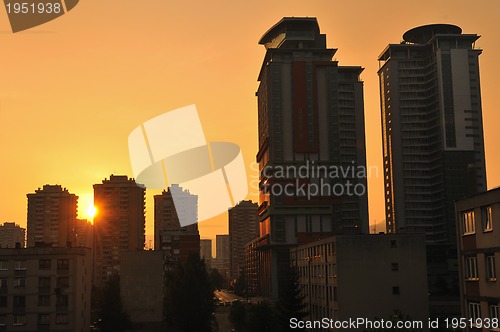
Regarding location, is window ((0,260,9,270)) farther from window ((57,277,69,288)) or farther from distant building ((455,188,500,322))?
distant building ((455,188,500,322))

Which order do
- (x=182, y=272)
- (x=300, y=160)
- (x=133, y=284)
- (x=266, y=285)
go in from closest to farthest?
1. (x=182, y=272)
2. (x=133, y=284)
3. (x=300, y=160)
4. (x=266, y=285)

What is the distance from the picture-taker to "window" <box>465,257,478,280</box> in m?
29.4

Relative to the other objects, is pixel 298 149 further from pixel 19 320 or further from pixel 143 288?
pixel 19 320

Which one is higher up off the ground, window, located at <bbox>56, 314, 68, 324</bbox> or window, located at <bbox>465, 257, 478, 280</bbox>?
window, located at <bbox>465, 257, 478, 280</bbox>

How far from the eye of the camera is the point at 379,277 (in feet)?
184

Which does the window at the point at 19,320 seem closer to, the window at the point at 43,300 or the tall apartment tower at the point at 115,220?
the window at the point at 43,300

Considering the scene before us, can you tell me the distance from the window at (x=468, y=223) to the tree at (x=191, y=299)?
1653 inches

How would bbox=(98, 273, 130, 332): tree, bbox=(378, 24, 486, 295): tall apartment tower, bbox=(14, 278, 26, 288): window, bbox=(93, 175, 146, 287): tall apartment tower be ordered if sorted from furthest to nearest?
bbox=(93, 175, 146, 287): tall apartment tower < bbox=(378, 24, 486, 295): tall apartment tower < bbox=(98, 273, 130, 332): tree < bbox=(14, 278, 26, 288): window

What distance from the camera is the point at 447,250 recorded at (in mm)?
142250

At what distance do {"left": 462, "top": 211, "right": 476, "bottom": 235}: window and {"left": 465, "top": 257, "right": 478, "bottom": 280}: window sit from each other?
1350mm

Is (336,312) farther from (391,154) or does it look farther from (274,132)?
(391,154)

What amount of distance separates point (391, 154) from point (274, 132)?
1816 inches

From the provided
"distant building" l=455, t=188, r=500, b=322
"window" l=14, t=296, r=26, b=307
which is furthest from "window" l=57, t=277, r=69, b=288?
"distant building" l=455, t=188, r=500, b=322

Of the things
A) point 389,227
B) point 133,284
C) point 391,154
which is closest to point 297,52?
point 391,154
